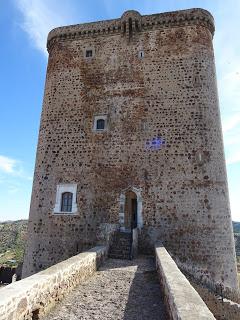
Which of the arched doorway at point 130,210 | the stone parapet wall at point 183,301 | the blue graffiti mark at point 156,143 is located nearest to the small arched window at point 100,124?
the blue graffiti mark at point 156,143

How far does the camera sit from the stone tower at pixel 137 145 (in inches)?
496

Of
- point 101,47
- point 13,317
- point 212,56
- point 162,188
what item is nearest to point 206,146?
point 162,188

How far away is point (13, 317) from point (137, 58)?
1385 cm

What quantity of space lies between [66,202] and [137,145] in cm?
446

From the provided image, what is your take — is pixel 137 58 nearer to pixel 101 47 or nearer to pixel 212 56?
pixel 101 47

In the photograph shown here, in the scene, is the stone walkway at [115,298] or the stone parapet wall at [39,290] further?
the stone walkway at [115,298]

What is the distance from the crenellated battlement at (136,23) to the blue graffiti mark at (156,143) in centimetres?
631

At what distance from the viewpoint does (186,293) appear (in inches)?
177

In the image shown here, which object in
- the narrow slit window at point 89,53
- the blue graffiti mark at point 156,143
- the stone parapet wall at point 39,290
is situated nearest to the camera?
the stone parapet wall at point 39,290

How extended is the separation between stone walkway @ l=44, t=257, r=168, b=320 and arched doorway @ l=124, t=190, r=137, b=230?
450cm

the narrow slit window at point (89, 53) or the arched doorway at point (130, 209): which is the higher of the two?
the narrow slit window at point (89, 53)

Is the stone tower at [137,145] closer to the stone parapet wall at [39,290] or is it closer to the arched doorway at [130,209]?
the arched doorway at [130,209]

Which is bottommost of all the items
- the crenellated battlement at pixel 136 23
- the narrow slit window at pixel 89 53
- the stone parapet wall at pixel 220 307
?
the stone parapet wall at pixel 220 307

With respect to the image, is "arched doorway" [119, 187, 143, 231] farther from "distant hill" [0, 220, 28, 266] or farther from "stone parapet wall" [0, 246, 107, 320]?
"distant hill" [0, 220, 28, 266]
